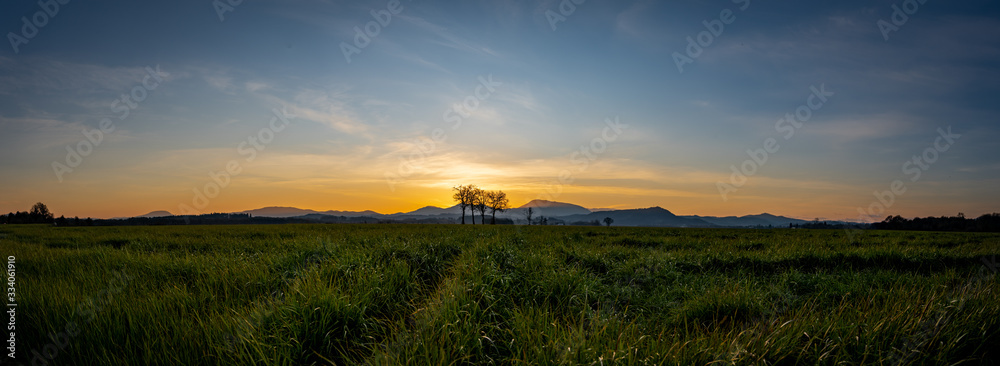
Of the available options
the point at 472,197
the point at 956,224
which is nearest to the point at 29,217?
the point at 472,197

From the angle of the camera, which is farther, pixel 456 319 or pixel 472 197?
pixel 472 197

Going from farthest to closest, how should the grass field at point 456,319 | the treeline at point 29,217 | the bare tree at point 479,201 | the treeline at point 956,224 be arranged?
the bare tree at point 479,201 → the treeline at point 29,217 → the treeline at point 956,224 → the grass field at point 456,319

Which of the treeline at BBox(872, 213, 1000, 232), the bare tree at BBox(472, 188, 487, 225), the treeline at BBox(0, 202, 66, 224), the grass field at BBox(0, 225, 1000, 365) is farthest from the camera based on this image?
the bare tree at BBox(472, 188, 487, 225)

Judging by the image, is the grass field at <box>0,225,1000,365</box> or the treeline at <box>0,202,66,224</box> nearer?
the grass field at <box>0,225,1000,365</box>

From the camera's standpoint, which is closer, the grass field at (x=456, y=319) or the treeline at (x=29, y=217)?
the grass field at (x=456, y=319)

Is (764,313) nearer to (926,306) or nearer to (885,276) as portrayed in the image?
(926,306)

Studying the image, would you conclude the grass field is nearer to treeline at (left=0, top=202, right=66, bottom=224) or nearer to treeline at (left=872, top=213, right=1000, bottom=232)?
treeline at (left=872, top=213, right=1000, bottom=232)

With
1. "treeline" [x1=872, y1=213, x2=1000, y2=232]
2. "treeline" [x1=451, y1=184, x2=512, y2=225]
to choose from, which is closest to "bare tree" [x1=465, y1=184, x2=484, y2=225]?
"treeline" [x1=451, y1=184, x2=512, y2=225]

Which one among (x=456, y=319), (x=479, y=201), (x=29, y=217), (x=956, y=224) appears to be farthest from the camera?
(x=479, y=201)

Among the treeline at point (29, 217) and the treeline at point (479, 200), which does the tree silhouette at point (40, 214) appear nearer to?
the treeline at point (29, 217)

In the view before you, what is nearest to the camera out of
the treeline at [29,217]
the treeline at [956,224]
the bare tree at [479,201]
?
the treeline at [956,224]

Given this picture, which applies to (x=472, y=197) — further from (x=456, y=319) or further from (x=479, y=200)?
(x=456, y=319)

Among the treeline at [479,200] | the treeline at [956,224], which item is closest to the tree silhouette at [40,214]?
the treeline at [479,200]

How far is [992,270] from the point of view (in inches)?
375
